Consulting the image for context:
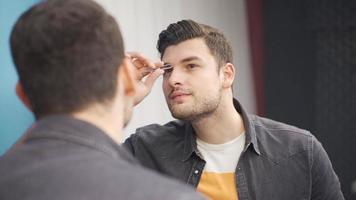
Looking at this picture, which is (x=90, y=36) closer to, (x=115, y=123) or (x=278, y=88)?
(x=115, y=123)

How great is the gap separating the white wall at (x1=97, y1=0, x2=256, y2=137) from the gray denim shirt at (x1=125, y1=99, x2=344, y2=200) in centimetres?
47

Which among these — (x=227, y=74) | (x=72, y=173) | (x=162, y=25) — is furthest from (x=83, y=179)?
(x=162, y=25)

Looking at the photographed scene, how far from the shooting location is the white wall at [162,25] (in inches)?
81.0

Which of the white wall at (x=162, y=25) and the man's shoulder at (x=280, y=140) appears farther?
the white wall at (x=162, y=25)

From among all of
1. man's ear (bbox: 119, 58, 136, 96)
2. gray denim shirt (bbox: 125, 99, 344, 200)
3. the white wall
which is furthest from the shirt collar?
man's ear (bbox: 119, 58, 136, 96)

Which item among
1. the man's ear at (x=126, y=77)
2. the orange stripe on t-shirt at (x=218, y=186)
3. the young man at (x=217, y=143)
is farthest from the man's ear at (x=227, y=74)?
the man's ear at (x=126, y=77)

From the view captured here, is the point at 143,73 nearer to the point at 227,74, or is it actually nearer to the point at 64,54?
the point at 227,74

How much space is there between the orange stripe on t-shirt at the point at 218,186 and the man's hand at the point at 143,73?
13.2 inches

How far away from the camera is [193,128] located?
163 cm

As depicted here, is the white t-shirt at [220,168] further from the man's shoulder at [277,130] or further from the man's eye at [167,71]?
the man's eye at [167,71]

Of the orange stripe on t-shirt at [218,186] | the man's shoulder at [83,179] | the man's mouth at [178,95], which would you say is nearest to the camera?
the man's shoulder at [83,179]

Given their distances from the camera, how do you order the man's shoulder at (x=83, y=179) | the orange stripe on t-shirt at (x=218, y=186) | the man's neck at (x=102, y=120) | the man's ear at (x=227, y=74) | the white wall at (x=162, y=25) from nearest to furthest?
the man's shoulder at (x=83, y=179)
the man's neck at (x=102, y=120)
the orange stripe on t-shirt at (x=218, y=186)
the man's ear at (x=227, y=74)
the white wall at (x=162, y=25)

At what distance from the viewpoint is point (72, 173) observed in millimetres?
632

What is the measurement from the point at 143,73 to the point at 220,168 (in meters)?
0.40
